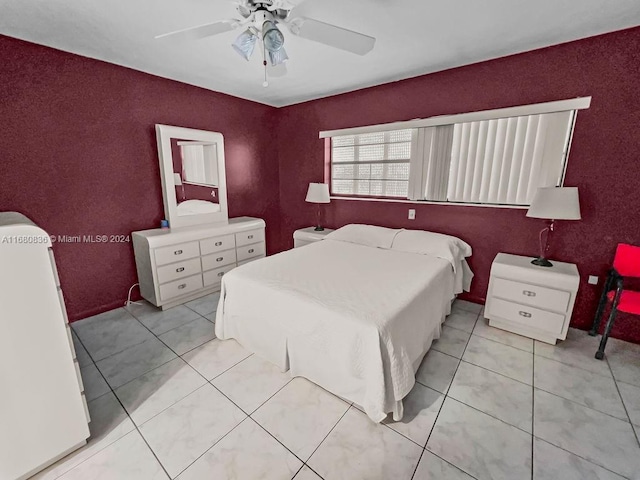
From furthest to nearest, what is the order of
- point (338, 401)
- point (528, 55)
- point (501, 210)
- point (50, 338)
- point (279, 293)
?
1. point (501, 210)
2. point (528, 55)
3. point (279, 293)
4. point (338, 401)
5. point (50, 338)

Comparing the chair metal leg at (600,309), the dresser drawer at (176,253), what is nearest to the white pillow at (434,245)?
the chair metal leg at (600,309)

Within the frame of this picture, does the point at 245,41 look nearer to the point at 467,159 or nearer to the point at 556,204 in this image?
the point at 467,159

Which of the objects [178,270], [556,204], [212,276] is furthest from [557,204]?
[178,270]

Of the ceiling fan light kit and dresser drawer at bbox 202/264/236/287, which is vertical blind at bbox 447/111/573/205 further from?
dresser drawer at bbox 202/264/236/287

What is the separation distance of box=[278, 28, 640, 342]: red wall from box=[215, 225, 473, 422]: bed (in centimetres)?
54

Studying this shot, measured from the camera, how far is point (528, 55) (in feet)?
7.81

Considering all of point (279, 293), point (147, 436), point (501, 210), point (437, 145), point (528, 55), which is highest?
point (528, 55)

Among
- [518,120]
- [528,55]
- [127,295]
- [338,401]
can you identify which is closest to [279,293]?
[338,401]

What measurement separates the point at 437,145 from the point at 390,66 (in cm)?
93

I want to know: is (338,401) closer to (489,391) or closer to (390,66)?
(489,391)

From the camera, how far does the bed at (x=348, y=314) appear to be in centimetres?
152

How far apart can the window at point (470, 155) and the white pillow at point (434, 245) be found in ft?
1.58

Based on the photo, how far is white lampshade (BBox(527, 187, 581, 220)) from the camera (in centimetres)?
213

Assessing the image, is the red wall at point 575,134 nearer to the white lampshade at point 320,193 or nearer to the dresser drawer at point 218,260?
the white lampshade at point 320,193
